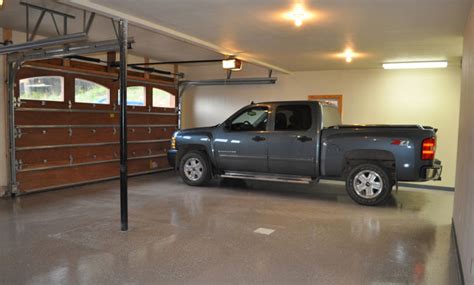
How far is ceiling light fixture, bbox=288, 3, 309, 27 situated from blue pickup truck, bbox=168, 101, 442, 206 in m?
2.41

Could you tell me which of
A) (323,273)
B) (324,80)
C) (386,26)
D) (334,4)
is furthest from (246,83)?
(323,273)

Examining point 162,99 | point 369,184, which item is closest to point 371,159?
point 369,184

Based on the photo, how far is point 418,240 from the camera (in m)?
4.73

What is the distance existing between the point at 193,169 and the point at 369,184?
367 centimetres

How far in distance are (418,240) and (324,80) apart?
236 inches

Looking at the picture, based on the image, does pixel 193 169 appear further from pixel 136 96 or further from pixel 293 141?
pixel 136 96

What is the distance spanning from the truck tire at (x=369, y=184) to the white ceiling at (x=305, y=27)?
219 centimetres

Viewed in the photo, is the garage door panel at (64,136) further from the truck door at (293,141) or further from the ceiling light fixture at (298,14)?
the ceiling light fixture at (298,14)

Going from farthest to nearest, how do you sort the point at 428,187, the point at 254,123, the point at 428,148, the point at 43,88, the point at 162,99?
the point at 162,99, the point at 428,187, the point at 254,123, the point at 43,88, the point at 428,148

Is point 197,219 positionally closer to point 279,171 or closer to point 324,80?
point 279,171

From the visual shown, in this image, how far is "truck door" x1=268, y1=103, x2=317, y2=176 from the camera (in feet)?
22.8

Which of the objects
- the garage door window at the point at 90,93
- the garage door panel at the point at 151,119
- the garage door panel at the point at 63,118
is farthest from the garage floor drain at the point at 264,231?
the garage door panel at the point at 151,119

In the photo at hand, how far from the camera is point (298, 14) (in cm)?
482

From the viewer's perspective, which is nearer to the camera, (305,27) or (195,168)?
(305,27)
